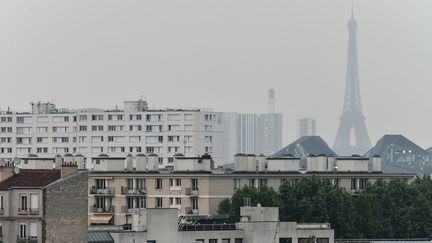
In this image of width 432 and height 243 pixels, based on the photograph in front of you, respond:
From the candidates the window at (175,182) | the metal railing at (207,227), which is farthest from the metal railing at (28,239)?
the window at (175,182)

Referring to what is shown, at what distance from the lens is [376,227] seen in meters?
129

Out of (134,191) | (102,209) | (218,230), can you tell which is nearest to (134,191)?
(134,191)

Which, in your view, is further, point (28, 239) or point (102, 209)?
point (102, 209)

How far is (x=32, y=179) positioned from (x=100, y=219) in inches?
1644

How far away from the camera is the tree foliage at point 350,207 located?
128 metres

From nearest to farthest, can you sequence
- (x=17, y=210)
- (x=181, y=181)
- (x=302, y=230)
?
(x=17, y=210) < (x=302, y=230) < (x=181, y=181)


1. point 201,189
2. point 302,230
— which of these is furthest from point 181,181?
point 302,230

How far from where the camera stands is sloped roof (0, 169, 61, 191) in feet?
298

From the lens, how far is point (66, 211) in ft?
294

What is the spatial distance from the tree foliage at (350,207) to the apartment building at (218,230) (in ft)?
80.2

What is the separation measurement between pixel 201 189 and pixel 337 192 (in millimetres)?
10704

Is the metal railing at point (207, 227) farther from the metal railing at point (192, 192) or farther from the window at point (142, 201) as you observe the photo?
the window at point (142, 201)

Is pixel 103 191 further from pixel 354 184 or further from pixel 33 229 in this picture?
pixel 33 229

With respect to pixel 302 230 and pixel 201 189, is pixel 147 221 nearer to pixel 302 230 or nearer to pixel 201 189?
pixel 302 230
